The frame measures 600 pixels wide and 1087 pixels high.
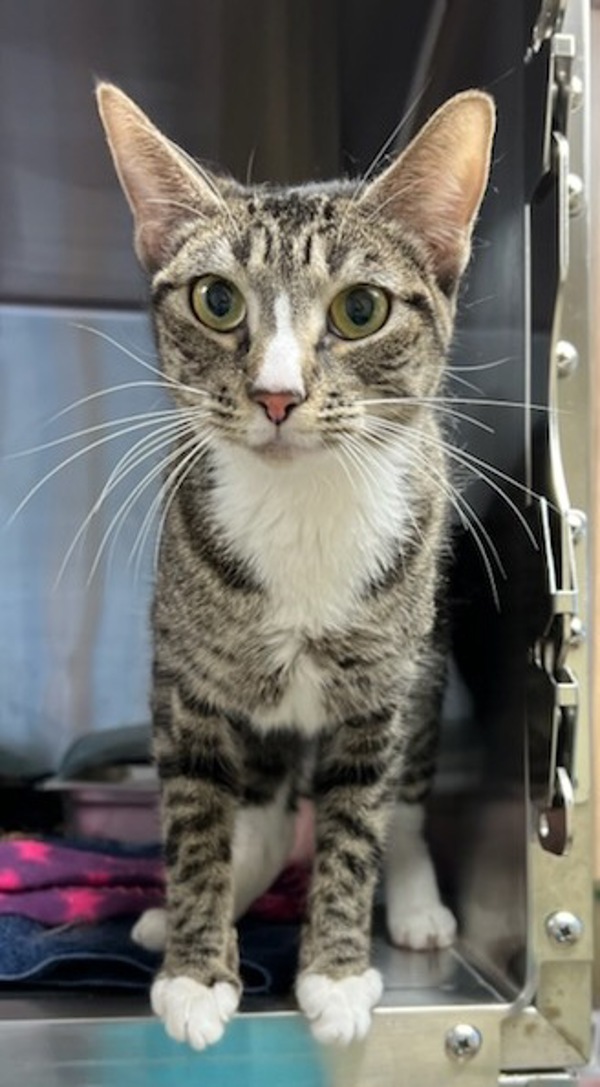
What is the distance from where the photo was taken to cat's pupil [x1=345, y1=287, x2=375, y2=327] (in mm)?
916

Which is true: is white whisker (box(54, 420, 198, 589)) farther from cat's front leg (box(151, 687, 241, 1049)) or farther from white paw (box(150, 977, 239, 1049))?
white paw (box(150, 977, 239, 1049))

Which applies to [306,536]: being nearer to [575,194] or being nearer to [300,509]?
[300,509]

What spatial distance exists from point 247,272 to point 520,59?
28 cm

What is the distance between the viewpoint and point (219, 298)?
3.06 feet

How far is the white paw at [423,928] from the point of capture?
3.54 feet

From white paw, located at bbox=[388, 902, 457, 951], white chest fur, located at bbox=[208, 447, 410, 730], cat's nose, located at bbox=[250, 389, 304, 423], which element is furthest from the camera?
white paw, located at bbox=[388, 902, 457, 951]

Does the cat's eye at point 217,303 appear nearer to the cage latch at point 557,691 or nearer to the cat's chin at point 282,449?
the cat's chin at point 282,449

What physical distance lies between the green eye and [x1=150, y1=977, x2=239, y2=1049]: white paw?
0.48 m

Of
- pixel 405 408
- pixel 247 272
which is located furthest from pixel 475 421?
pixel 247 272

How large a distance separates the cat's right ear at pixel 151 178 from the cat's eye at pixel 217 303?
64mm

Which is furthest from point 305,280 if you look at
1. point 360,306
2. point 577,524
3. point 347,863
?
point 347,863

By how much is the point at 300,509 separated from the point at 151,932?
0.38m

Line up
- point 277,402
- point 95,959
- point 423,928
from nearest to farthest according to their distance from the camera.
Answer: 1. point 277,402
2. point 95,959
3. point 423,928

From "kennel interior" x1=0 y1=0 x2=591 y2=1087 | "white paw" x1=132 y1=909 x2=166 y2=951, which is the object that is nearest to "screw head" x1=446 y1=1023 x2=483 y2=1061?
"kennel interior" x1=0 y1=0 x2=591 y2=1087
